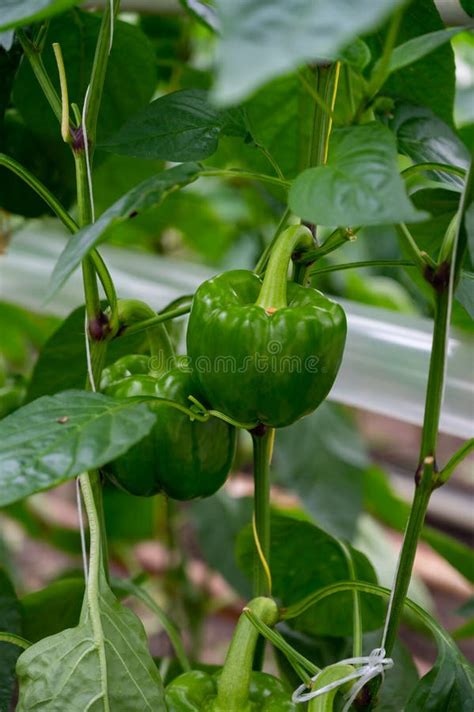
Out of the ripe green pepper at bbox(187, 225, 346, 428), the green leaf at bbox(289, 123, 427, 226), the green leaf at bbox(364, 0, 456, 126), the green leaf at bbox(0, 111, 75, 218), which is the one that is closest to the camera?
the green leaf at bbox(289, 123, 427, 226)

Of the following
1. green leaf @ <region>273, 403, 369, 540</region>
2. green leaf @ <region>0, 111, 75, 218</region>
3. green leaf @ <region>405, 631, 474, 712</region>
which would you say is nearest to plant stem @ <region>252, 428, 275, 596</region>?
green leaf @ <region>405, 631, 474, 712</region>

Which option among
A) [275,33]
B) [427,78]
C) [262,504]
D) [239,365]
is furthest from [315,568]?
[275,33]

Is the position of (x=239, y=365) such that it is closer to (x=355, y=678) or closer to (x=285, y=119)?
(x=355, y=678)

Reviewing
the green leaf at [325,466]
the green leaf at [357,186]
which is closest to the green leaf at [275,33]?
the green leaf at [357,186]

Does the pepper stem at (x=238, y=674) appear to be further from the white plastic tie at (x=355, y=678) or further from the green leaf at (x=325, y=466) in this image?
the green leaf at (x=325, y=466)

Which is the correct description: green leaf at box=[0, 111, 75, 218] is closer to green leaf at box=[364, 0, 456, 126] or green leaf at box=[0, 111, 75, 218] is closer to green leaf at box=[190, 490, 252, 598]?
green leaf at box=[364, 0, 456, 126]

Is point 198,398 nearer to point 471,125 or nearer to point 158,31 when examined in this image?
point 471,125
